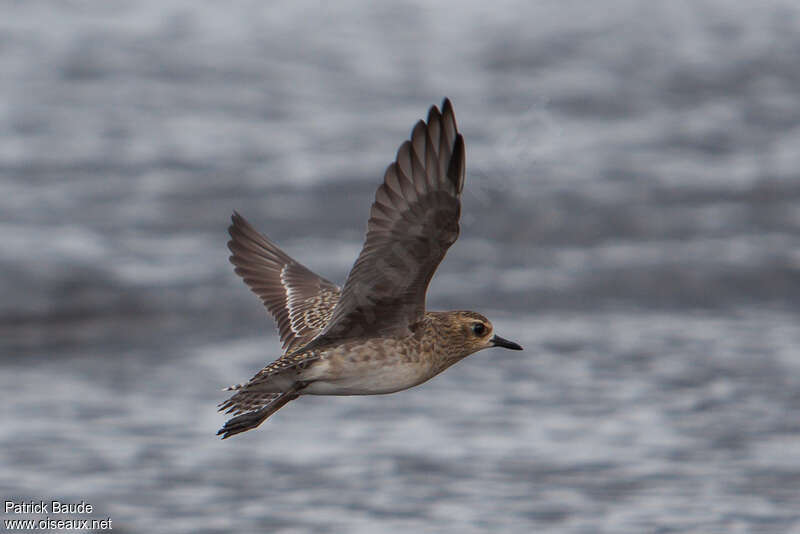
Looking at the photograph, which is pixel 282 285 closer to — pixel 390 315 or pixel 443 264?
pixel 390 315

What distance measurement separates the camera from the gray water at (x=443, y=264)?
29.7 ft

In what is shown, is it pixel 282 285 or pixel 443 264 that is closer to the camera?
pixel 282 285

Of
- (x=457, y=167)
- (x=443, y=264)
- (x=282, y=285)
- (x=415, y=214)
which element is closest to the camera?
(x=457, y=167)

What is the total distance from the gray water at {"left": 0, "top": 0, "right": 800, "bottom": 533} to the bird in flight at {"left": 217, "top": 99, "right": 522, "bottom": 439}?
262 cm

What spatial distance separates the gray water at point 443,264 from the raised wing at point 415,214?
132 inches

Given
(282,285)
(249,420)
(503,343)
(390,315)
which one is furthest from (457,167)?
(282,285)

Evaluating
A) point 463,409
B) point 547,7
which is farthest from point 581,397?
point 547,7

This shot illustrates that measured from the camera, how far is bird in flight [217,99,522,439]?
5.13 m

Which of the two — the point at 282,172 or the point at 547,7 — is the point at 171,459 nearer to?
the point at 282,172

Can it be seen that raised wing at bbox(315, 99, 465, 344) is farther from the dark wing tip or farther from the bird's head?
the bird's head

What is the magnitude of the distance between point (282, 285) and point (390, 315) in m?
1.54

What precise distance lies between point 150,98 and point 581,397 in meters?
7.28

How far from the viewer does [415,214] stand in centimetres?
521

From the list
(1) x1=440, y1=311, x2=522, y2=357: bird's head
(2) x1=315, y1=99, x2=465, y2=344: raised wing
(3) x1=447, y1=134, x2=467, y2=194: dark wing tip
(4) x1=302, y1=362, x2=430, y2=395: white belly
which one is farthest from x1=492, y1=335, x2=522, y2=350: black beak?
(3) x1=447, y1=134, x2=467, y2=194: dark wing tip
